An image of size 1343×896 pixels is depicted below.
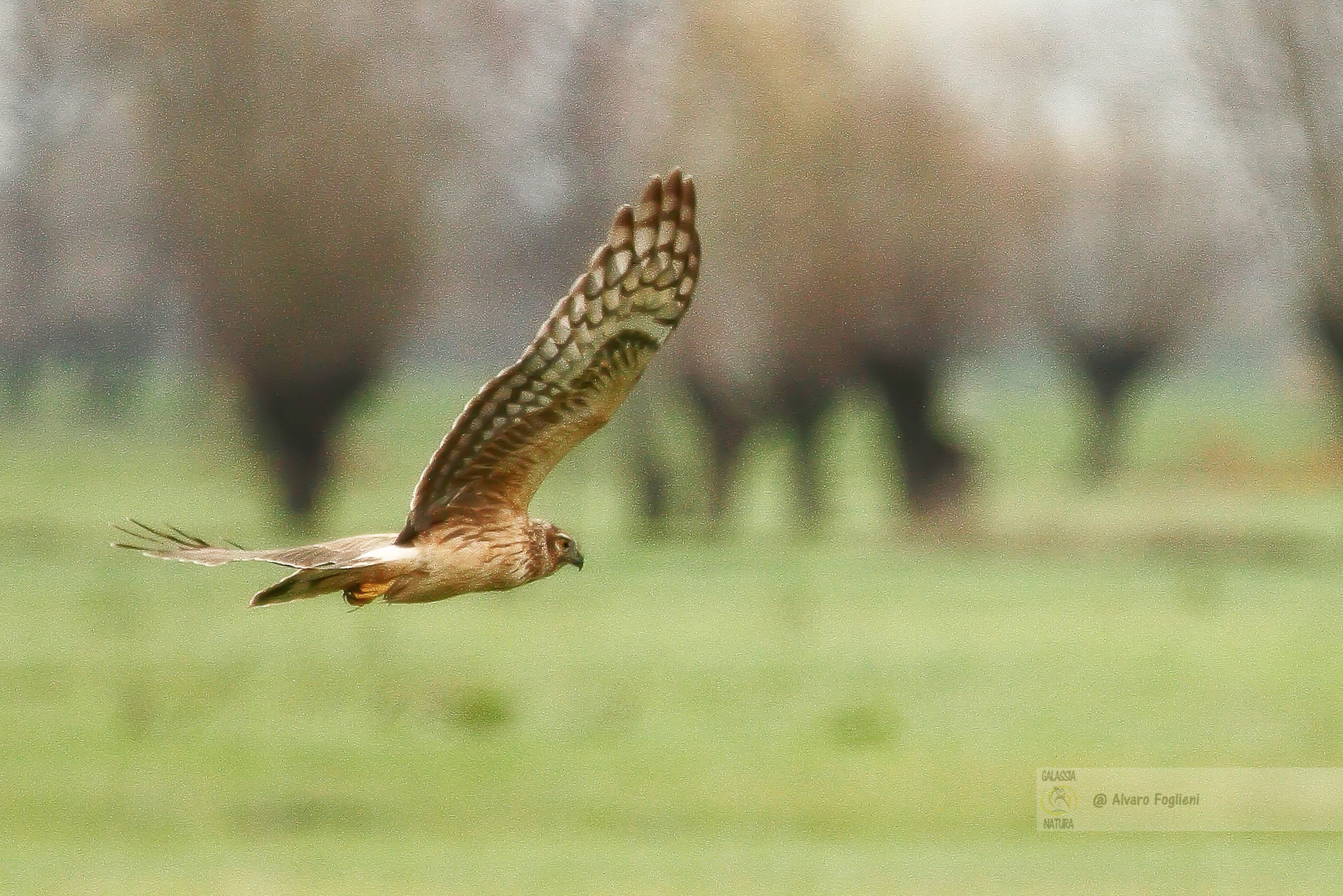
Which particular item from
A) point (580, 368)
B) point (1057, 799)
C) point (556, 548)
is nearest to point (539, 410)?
point (580, 368)

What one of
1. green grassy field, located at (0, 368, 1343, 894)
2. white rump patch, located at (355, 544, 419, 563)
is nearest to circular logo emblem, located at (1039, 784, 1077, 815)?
green grassy field, located at (0, 368, 1343, 894)

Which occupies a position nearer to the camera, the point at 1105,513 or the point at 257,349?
the point at 257,349

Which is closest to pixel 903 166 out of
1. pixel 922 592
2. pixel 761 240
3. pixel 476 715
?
pixel 761 240

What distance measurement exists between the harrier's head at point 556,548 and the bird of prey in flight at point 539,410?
0.04 metres

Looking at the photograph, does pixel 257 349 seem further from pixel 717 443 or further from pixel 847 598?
pixel 717 443

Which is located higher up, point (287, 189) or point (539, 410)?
point (287, 189)

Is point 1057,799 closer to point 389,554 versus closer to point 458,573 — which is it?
point 458,573

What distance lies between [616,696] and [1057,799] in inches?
313

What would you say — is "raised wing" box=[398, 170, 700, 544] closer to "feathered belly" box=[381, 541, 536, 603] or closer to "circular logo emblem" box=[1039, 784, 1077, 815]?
"feathered belly" box=[381, 541, 536, 603]

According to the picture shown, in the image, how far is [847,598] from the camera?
31.7 m

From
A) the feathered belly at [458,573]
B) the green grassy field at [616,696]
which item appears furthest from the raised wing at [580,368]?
the green grassy field at [616,696]

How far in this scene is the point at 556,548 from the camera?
6562mm

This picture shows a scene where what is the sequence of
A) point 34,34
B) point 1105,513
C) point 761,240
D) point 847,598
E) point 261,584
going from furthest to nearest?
point 1105,513 → point 761,240 → point 847,598 → point 34,34 → point 261,584

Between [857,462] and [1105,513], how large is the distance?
675cm
